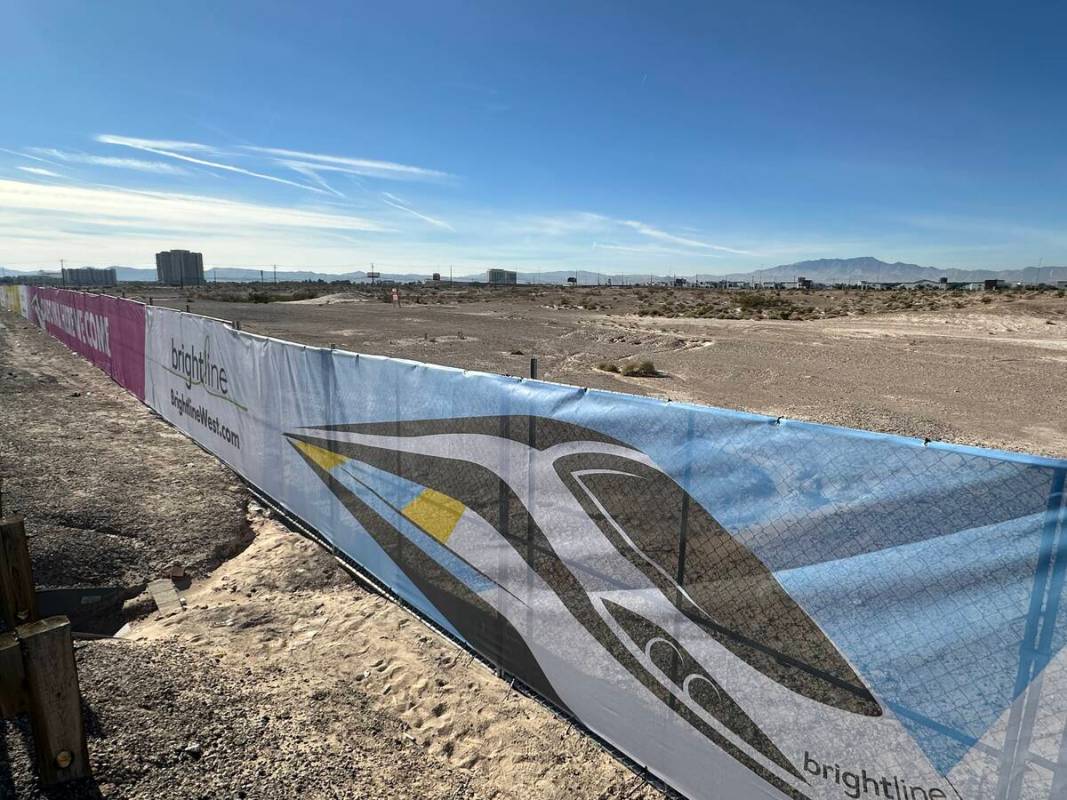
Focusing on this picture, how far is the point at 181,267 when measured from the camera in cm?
18625

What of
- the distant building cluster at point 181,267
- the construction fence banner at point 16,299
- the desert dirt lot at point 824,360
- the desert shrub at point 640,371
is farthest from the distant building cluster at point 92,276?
the desert shrub at point 640,371

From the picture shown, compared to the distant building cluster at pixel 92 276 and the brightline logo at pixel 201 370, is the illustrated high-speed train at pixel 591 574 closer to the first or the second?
the brightline logo at pixel 201 370

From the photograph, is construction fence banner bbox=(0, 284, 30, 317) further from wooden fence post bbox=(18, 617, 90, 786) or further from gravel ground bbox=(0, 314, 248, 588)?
wooden fence post bbox=(18, 617, 90, 786)

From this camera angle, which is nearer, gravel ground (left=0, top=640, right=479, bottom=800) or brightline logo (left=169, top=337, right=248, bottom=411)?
gravel ground (left=0, top=640, right=479, bottom=800)

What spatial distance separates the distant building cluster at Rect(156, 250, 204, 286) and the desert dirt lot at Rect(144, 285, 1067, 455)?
561 ft

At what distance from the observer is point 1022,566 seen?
Answer: 225cm

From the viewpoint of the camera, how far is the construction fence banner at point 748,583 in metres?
2.30

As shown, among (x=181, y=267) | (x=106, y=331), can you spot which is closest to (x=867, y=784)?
(x=106, y=331)

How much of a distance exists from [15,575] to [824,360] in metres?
25.0

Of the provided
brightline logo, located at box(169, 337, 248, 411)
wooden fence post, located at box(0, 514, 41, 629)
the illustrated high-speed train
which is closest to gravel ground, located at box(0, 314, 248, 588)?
brightline logo, located at box(169, 337, 248, 411)

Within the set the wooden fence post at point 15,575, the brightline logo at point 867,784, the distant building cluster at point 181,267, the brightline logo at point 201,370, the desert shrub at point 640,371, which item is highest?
the distant building cluster at point 181,267

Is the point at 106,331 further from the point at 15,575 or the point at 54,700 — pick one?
the point at 54,700

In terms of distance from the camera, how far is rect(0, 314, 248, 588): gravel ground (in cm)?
597

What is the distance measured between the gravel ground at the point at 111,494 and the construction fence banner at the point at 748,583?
3.06 metres
